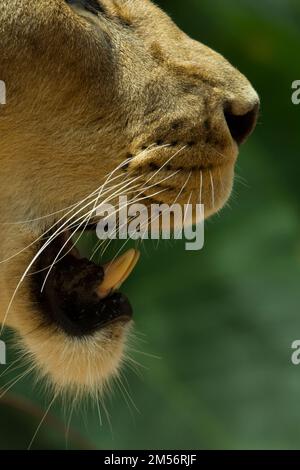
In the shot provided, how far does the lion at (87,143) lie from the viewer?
1641 mm

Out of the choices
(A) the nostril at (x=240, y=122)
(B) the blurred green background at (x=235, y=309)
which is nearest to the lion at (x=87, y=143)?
(A) the nostril at (x=240, y=122)

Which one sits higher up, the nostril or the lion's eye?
the lion's eye

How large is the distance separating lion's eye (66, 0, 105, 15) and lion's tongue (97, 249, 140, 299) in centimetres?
41

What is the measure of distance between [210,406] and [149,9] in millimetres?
1551

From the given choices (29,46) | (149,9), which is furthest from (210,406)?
(29,46)

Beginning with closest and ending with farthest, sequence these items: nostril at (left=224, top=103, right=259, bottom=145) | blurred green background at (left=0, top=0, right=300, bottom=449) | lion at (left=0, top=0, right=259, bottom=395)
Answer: lion at (left=0, top=0, right=259, bottom=395) → nostril at (left=224, top=103, right=259, bottom=145) → blurred green background at (left=0, top=0, right=300, bottom=449)

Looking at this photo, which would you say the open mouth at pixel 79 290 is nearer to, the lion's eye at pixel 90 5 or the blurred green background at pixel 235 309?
the lion's eye at pixel 90 5

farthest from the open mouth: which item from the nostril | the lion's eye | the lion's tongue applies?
the lion's eye

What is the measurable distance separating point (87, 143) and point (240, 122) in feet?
0.91

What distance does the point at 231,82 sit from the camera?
5.78 ft

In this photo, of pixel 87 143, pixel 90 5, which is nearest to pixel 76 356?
pixel 87 143

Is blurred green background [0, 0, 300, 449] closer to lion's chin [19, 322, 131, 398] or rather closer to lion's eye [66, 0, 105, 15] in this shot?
lion's chin [19, 322, 131, 398]

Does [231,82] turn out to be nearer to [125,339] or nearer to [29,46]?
[29,46]

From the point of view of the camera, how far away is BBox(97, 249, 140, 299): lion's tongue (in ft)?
5.93
